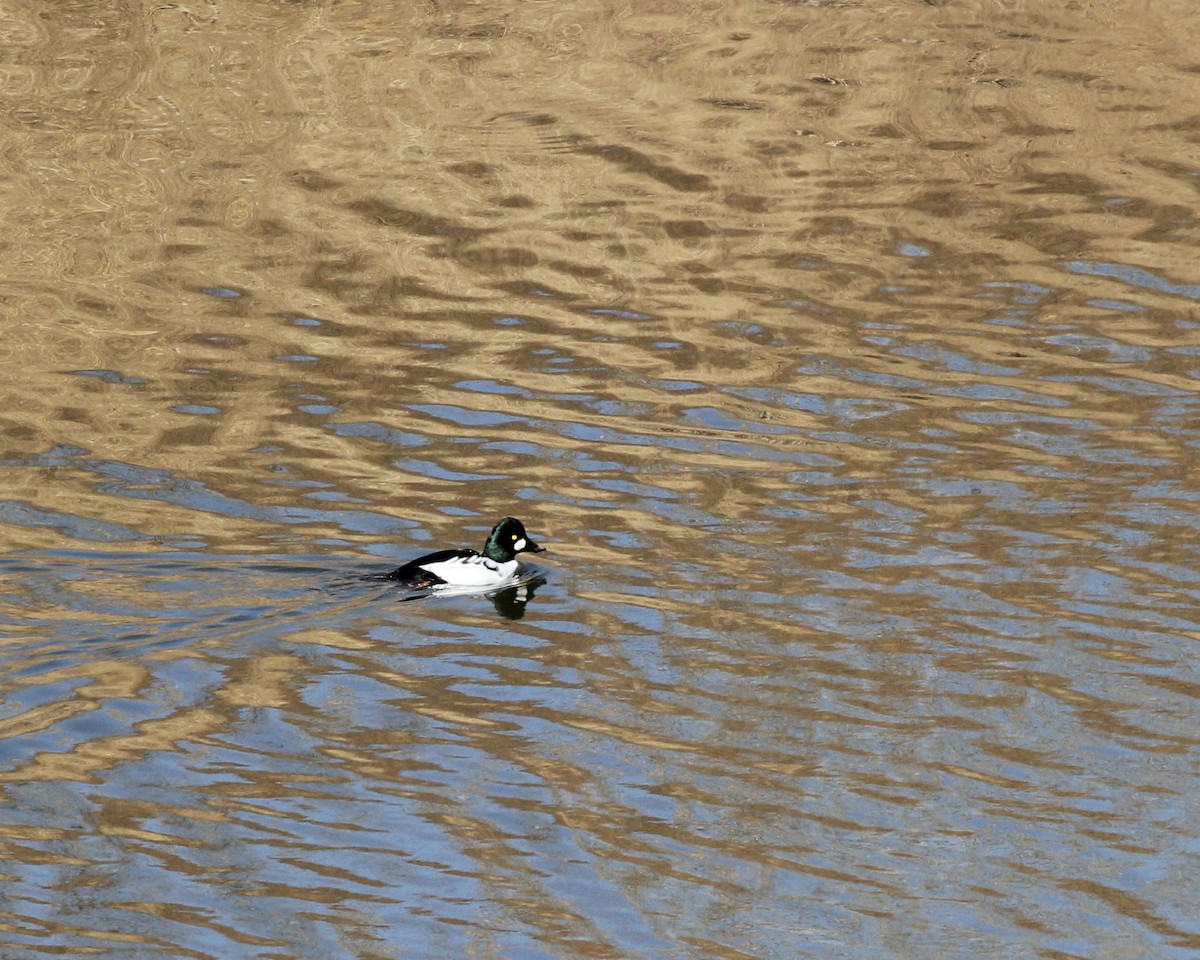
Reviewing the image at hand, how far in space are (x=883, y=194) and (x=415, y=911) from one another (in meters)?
14.0

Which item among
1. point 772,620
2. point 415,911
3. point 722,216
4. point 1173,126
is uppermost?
point 1173,126

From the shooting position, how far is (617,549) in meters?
13.1

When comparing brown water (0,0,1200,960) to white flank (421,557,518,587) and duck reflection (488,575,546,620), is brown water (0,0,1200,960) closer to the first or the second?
duck reflection (488,575,546,620)

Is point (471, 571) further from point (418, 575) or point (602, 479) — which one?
point (602, 479)

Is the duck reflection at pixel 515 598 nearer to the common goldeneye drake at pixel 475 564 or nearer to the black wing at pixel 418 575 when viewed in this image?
the common goldeneye drake at pixel 475 564

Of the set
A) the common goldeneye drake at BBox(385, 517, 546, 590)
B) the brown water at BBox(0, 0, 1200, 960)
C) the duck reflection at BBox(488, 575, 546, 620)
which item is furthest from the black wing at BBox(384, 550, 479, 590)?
the duck reflection at BBox(488, 575, 546, 620)

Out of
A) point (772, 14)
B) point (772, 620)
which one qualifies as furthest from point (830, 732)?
point (772, 14)

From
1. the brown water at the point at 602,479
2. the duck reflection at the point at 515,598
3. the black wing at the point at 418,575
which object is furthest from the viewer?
the duck reflection at the point at 515,598

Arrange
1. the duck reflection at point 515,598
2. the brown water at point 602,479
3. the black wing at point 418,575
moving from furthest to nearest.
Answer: the duck reflection at point 515,598
the black wing at point 418,575
the brown water at point 602,479

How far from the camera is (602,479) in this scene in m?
14.2

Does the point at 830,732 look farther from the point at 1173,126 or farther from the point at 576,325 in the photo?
the point at 1173,126

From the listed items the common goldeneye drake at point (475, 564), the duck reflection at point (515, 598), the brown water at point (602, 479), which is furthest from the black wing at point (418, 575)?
the duck reflection at point (515, 598)

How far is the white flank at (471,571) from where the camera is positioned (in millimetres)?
12398

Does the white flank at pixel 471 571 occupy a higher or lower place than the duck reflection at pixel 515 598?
higher
